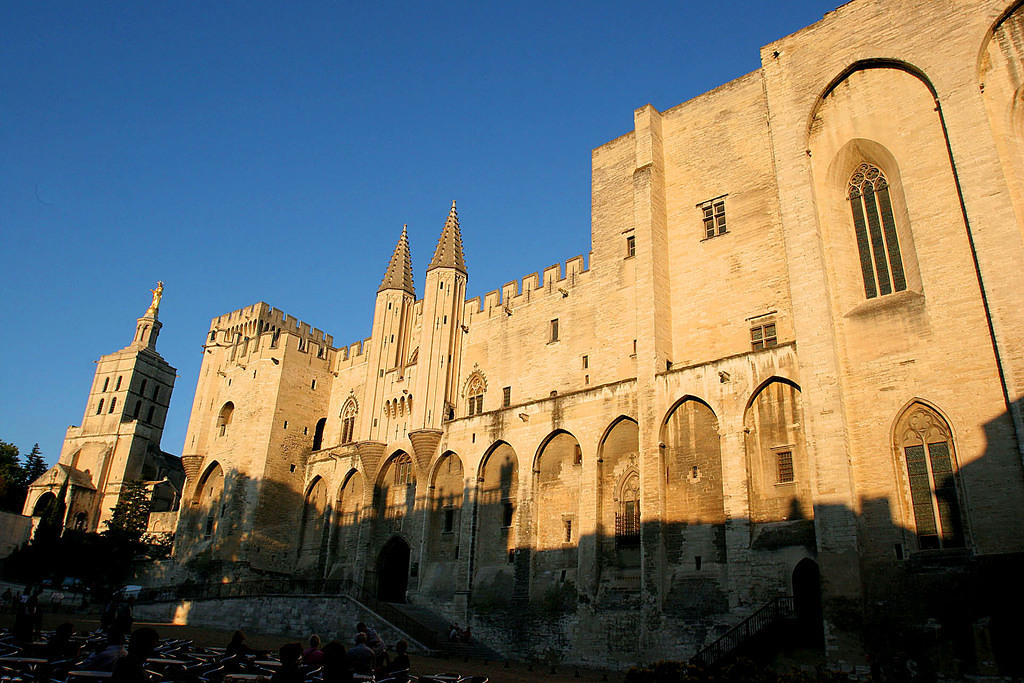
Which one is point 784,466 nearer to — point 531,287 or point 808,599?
point 808,599

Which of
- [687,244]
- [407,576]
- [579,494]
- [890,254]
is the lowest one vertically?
[407,576]

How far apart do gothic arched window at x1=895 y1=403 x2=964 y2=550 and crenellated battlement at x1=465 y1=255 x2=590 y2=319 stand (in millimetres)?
13355

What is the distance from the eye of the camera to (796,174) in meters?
20.8

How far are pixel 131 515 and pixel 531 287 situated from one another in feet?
91.0

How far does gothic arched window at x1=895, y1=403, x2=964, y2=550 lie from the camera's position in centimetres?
1622

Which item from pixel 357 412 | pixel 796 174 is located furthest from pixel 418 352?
pixel 796 174

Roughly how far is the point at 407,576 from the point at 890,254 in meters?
21.7

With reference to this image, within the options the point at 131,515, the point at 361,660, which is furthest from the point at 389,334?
the point at 361,660

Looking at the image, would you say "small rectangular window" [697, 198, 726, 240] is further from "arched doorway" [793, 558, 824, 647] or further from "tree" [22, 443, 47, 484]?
"tree" [22, 443, 47, 484]

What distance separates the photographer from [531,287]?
98.8ft

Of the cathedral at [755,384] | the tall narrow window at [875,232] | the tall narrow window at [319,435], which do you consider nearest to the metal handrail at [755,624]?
the cathedral at [755,384]

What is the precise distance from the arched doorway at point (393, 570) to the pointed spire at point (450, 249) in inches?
464

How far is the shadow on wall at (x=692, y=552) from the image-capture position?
50.3 feet

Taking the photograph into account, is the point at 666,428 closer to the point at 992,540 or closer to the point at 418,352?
the point at 992,540
